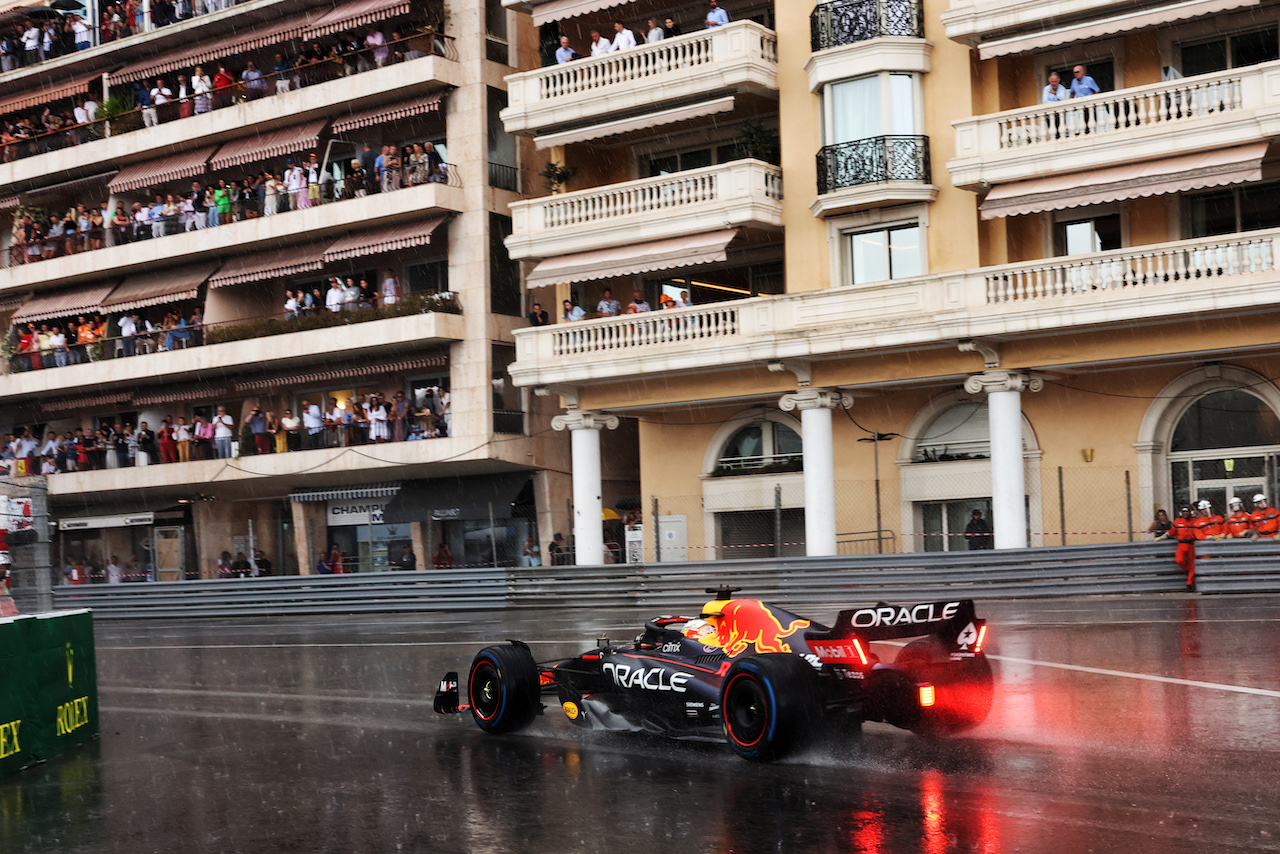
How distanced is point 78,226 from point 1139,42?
109 ft

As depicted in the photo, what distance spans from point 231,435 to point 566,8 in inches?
638

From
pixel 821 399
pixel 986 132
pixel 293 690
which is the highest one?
pixel 986 132

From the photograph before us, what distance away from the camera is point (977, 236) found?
27.0 metres

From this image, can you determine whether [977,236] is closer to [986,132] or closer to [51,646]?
[986,132]

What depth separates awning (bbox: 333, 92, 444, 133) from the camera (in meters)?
36.4

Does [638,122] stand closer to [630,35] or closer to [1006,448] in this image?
[630,35]

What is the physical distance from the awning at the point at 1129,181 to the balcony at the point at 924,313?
1.20 meters

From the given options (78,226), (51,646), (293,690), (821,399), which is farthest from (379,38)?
(51,646)

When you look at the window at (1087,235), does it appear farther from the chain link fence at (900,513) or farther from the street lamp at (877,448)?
the street lamp at (877,448)

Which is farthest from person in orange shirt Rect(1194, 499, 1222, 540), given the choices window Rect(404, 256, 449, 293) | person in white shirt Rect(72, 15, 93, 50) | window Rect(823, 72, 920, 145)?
person in white shirt Rect(72, 15, 93, 50)

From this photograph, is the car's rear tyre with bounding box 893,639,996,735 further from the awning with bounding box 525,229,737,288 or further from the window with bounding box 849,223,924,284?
the awning with bounding box 525,229,737,288

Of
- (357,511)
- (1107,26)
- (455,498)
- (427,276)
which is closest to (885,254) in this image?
(1107,26)

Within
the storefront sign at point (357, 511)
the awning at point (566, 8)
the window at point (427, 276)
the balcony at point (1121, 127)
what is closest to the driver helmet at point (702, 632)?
the balcony at point (1121, 127)

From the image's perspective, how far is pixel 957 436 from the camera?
29.0 metres
